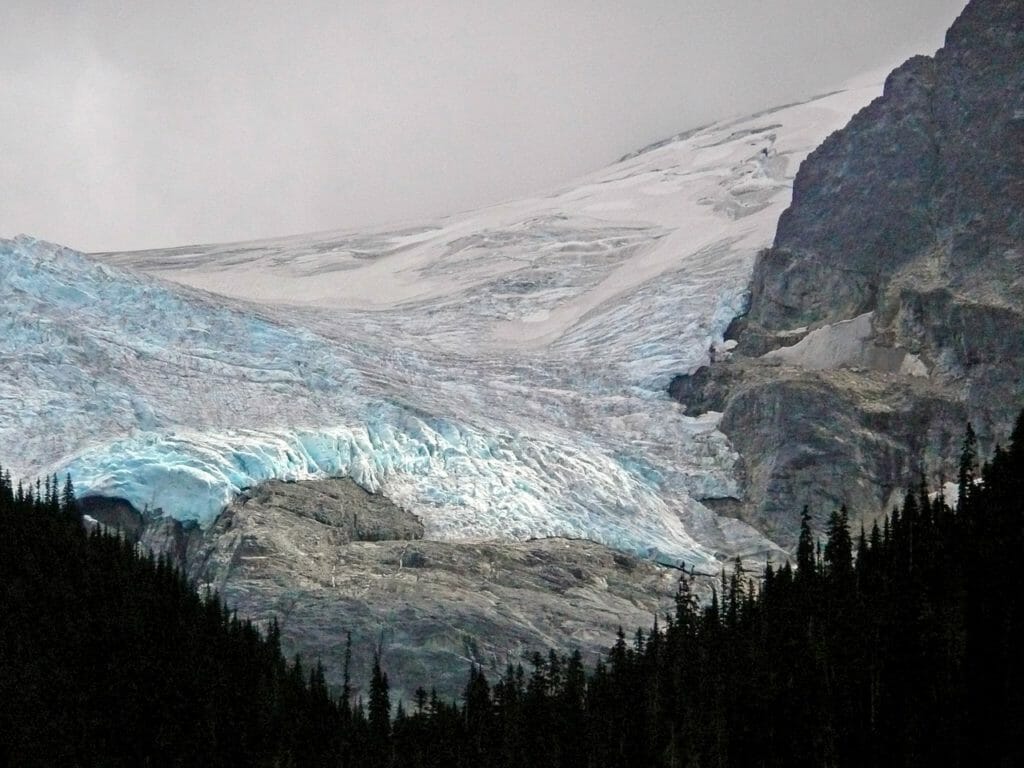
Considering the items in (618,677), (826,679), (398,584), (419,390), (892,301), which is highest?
(892,301)

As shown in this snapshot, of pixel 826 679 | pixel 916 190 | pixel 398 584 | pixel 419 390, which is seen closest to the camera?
pixel 826 679

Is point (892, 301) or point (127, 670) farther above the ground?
point (892, 301)

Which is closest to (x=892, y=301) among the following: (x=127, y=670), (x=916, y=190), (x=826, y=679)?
(x=916, y=190)

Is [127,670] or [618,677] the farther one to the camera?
[127,670]

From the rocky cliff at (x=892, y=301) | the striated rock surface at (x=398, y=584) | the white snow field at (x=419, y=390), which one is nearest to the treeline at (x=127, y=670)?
the striated rock surface at (x=398, y=584)

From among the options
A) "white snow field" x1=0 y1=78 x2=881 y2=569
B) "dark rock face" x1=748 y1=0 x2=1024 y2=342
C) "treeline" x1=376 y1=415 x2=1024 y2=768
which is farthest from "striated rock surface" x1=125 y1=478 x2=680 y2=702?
"dark rock face" x1=748 y1=0 x2=1024 y2=342

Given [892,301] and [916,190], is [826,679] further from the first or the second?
[916,190]

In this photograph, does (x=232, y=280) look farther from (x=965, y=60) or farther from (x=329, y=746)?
(x=329, y=746)

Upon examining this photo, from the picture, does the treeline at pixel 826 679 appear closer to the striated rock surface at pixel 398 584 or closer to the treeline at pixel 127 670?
the treeline at pixel 127 670
